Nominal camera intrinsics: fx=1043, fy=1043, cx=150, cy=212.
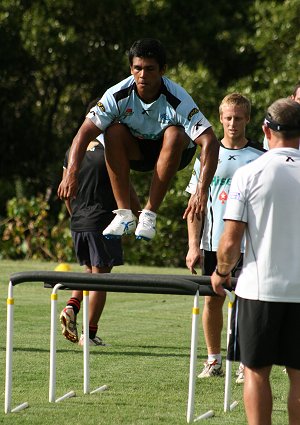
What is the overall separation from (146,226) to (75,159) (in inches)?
31.3

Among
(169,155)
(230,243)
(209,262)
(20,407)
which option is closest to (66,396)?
(20,407)

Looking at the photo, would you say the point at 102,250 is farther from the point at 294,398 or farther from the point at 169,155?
the point at 294,398

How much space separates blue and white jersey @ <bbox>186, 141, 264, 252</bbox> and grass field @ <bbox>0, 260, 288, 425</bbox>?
1.21m

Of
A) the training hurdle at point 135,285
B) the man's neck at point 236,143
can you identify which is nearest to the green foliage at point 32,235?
the man's neck at point 236,143

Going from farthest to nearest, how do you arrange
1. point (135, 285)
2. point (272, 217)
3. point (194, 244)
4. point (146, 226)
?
1. point (194, 244)
2. point (146, 226)
3. point (135, 285)
4. point (272, 217)

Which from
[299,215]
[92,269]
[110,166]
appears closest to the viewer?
[299,215]

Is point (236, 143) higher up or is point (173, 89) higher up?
point (173, 89)

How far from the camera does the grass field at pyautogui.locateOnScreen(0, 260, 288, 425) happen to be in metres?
7.13

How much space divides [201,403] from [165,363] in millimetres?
1713

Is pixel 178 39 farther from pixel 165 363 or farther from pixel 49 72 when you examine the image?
pixel 165 363

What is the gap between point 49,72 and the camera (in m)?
28.9

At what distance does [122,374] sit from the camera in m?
8.81

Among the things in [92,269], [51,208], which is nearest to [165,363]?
[92,269]

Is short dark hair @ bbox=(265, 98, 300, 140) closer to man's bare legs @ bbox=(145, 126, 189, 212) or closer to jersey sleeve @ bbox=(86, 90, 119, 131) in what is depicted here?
man's bare legs @ bbox=(145, 126, 189, 212)
